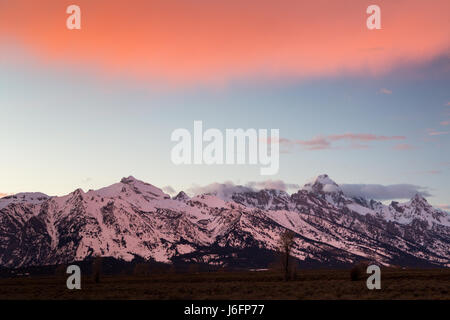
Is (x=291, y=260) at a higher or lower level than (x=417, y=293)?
lower
